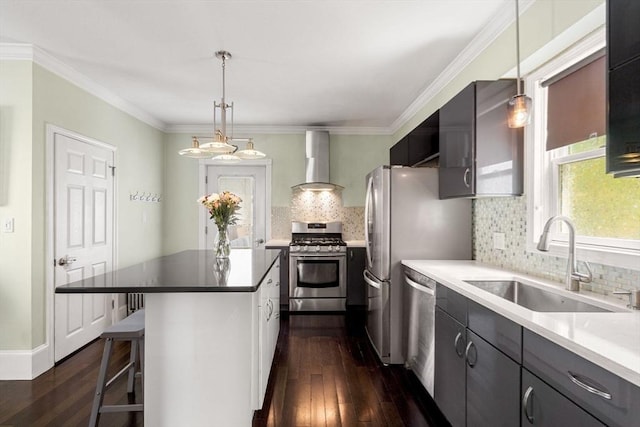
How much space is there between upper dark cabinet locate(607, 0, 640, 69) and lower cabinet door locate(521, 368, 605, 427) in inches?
44.5

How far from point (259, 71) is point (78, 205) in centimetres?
207

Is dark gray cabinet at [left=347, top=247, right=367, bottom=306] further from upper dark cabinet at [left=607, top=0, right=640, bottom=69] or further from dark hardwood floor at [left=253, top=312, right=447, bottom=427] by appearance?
upper dark cabinet at [left=607, top=0, right=640, bottom=69]

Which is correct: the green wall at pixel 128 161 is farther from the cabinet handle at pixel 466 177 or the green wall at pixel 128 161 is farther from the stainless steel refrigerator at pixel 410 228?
the stainless steel refrigerator at pixel 410 228

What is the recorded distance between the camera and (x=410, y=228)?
9.73 ft

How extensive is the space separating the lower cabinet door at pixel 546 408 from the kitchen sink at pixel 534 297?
0.53 metres

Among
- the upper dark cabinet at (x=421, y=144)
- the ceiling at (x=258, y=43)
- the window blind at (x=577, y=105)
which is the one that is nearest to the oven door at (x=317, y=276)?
the upper dark cabinet at (x=421, y=144)

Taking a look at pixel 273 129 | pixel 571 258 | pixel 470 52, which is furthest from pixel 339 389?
pixel 273 129

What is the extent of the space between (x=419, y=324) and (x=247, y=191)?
340cm

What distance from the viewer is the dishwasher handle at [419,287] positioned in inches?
91.1

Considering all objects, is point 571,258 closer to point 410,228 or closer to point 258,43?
point 410,228

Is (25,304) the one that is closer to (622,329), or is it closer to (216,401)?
(216,401)

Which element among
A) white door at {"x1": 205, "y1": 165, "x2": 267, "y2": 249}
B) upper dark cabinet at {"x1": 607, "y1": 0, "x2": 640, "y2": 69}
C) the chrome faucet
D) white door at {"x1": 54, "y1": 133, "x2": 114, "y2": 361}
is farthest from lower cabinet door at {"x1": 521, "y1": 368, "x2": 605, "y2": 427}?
white door at {"x1": 205, "y1": 165, "x2": 267, "y2": 249}

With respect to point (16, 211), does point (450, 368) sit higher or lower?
lower

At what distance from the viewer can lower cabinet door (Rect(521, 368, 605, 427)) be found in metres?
1.05
